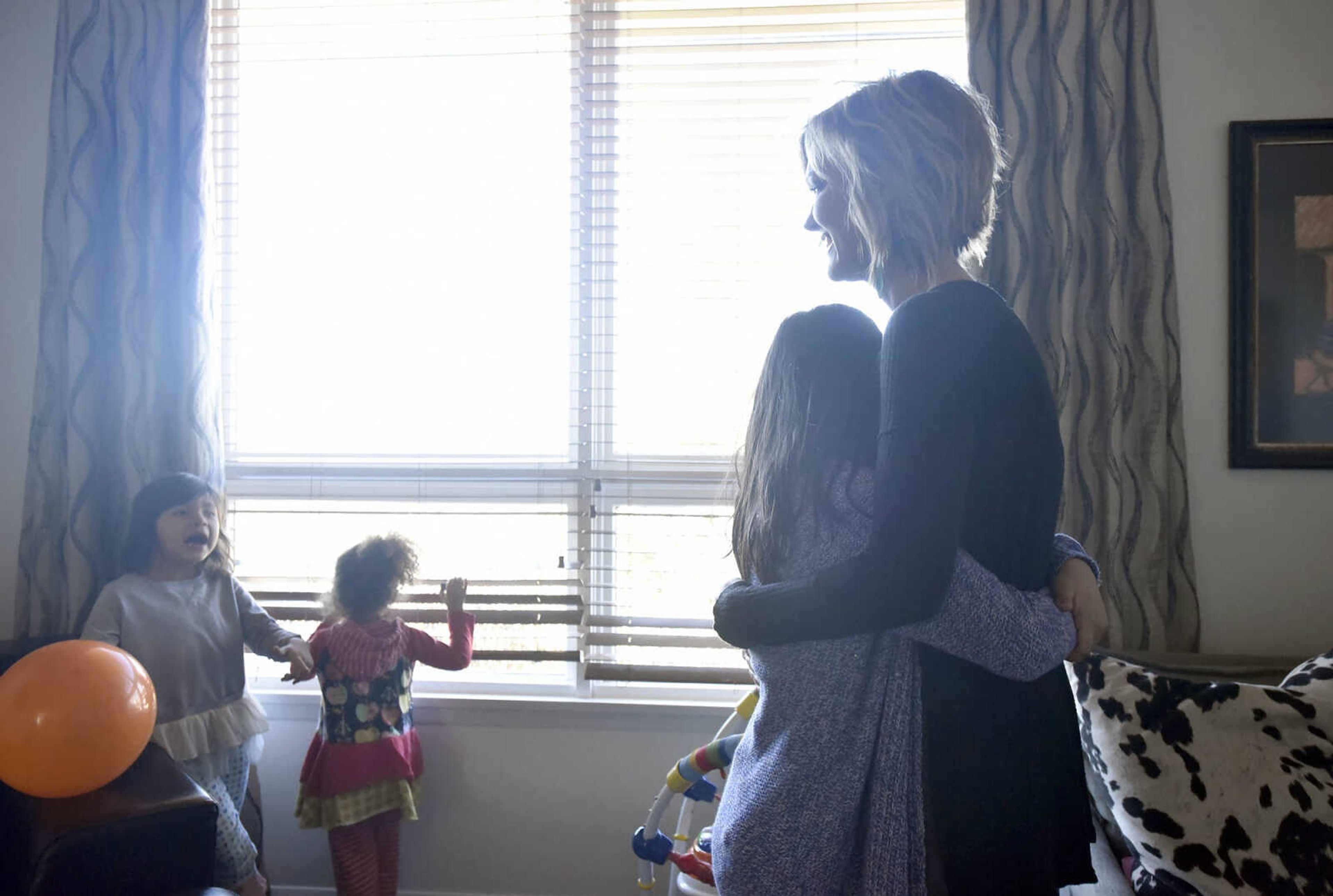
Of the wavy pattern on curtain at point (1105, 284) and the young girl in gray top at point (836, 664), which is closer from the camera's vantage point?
the young girl in gray top at point (836, 664)

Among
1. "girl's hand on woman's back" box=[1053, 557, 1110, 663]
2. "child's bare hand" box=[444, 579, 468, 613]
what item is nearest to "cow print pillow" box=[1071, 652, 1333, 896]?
"girl's hand on woman's back" box=[1053, 557, 1110, 663]

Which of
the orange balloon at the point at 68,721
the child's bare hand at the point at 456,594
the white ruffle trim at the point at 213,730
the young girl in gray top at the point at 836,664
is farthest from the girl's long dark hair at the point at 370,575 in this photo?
the young girl in gray top at the point at 836,664

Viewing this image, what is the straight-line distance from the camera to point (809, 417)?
0.97m

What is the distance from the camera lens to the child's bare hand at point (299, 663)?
209 cm

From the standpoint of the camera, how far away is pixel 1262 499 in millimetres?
2195

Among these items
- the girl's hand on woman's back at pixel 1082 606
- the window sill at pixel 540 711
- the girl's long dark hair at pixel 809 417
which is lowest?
the window sill at pixel 540 711

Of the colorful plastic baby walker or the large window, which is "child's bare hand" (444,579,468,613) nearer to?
the large window

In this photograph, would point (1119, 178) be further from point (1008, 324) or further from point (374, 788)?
point (374, 788)

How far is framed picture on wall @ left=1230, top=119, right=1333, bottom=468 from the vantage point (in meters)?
2.14

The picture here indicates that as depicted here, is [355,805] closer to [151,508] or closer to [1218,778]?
[151,508]

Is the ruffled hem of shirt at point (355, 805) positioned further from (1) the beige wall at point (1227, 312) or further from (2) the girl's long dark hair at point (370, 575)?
(1) the beige wall at point (1227, 312)

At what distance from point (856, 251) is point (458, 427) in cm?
161

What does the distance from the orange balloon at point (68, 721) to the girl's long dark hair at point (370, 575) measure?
0.48 m

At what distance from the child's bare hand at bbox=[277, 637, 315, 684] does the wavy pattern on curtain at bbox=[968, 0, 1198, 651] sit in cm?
176
